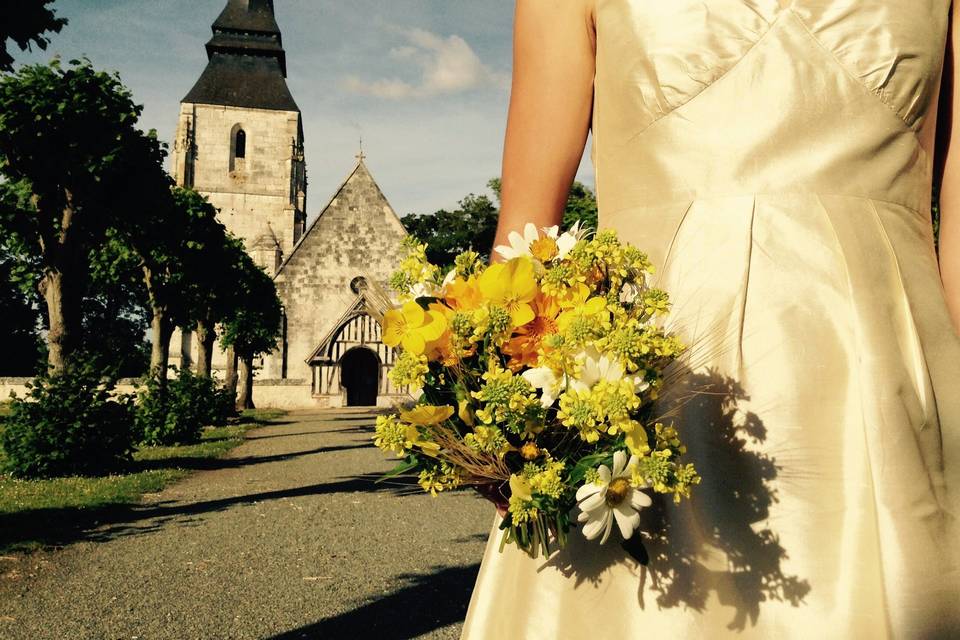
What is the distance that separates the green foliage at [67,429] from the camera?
488 inches

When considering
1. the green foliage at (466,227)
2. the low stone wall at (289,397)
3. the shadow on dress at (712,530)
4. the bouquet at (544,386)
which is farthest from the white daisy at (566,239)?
the green foliage at (466,227)

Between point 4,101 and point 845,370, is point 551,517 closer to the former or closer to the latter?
point 845,370

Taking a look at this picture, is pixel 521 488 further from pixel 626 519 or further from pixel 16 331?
pixel 16 331

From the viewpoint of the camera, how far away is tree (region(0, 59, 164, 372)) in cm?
1310

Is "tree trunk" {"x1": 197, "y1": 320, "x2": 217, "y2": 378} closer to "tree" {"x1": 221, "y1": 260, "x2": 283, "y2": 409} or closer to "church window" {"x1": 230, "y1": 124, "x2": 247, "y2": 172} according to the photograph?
"tree" {"x1": 221, "y1": 260, "x2": 283, "y2": 409}

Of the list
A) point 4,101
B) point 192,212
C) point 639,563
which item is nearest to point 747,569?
point 639,563

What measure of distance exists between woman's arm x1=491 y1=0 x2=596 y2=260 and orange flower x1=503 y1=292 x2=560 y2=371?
31 centimetres

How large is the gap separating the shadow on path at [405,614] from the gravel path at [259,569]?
0.01 m

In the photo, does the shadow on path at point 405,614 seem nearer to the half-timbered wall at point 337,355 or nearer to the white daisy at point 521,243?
the white daisy at point 521,243

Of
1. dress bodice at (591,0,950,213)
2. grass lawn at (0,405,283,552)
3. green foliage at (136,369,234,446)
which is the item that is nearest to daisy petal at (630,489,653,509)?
dress bodice at (591,0,950,213)

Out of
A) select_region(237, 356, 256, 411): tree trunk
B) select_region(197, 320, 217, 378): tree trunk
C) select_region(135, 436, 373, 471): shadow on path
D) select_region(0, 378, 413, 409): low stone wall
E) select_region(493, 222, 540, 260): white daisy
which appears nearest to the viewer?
select_region(493, 222, 540, 260): white daisy

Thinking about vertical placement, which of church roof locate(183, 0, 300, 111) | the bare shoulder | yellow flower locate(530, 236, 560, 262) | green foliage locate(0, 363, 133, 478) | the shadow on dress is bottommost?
green foliage locate(0, 363, 133, 478)

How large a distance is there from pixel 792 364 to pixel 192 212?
22848 mm

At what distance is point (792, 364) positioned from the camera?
1.43 metres
